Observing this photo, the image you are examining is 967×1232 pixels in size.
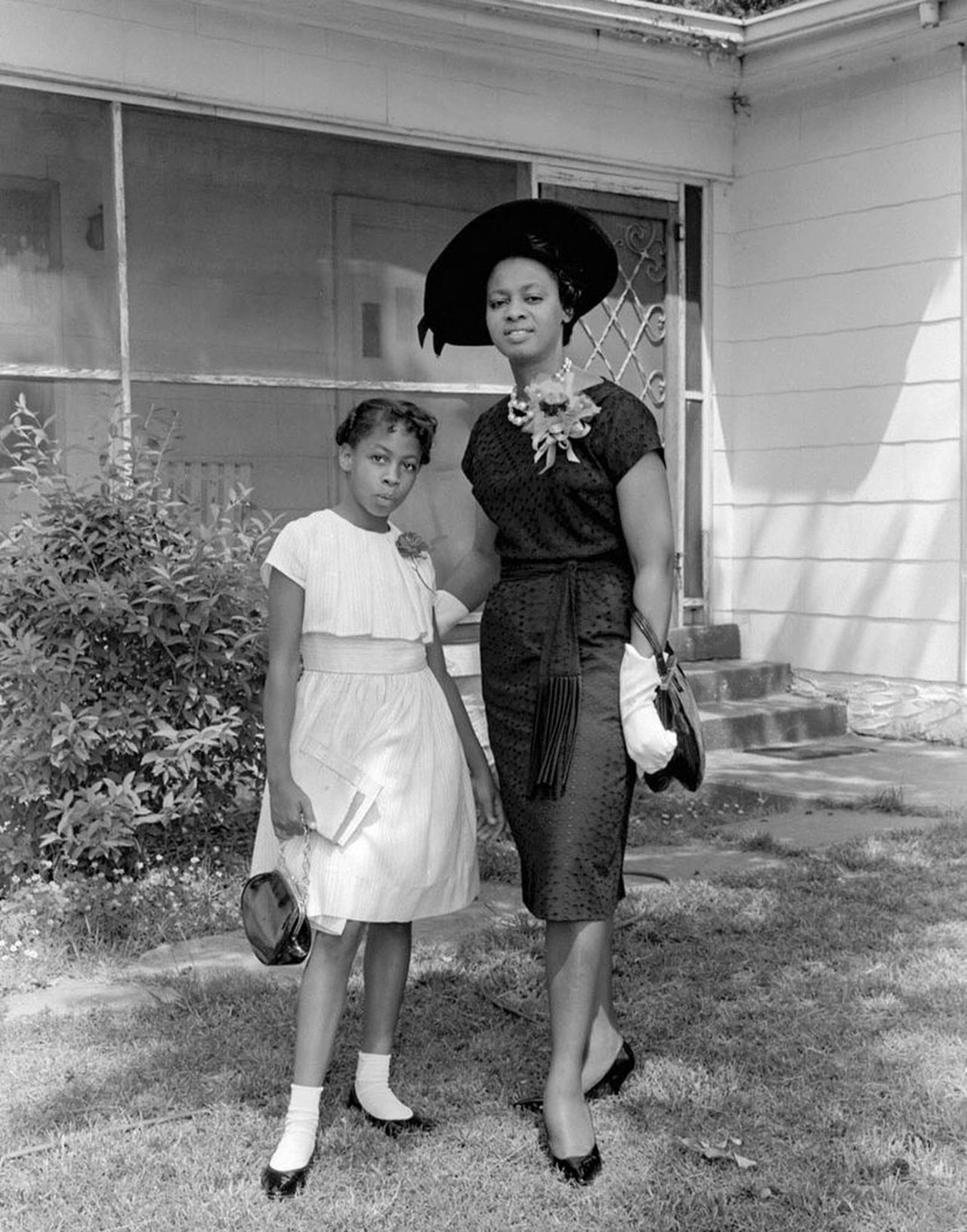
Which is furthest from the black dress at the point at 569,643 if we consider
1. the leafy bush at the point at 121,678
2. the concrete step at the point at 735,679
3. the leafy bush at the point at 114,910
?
the concrete step at the point at 735,679

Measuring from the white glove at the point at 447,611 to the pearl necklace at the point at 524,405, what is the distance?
42 centimetres

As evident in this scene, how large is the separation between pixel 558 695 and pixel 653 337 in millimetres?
5827

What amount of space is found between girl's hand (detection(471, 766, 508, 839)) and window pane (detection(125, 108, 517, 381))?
408 centimetres

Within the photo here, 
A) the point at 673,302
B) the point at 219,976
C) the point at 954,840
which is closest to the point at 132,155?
the point at 673,302

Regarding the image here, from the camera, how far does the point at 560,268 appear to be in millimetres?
3473

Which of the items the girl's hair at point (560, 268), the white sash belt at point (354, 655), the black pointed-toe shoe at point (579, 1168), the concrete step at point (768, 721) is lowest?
the black pointed-toe shoe at point (579, 1168)

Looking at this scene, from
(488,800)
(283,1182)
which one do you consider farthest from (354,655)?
(283,1182)

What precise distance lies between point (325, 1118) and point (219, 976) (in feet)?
3.32

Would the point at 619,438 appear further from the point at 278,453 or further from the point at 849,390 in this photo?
the point at 849,390

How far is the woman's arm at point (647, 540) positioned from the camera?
3.27 m

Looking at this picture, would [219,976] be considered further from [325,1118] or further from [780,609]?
[780,609]

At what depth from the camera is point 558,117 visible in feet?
26.7

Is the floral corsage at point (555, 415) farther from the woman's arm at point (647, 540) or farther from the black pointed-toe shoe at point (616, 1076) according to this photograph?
the black pointed-toe shoe at point (616, 1076)

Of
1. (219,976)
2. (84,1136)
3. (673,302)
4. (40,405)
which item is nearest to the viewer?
(84,1136)
